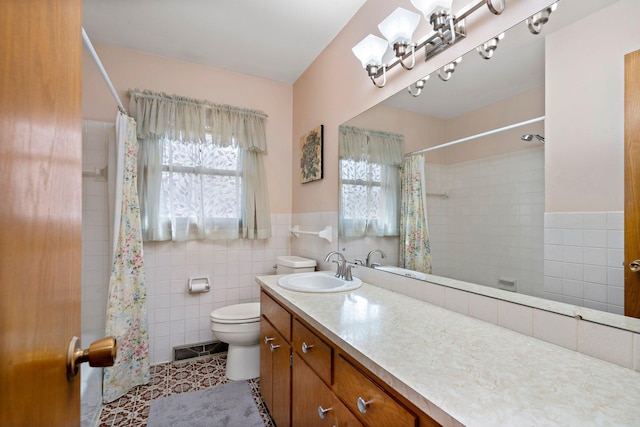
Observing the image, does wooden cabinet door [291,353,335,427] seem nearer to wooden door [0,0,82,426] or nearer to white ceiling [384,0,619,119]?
wooden door [0,0,82,426]

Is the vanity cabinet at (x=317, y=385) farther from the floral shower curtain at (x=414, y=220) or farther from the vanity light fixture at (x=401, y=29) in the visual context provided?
the vanity light fixture at (x=401, y=29)

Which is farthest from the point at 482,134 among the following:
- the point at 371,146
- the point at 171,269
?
the point at 171,269

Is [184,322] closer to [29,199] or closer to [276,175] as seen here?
[276,175]

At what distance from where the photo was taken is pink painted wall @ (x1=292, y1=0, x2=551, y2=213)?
3.85ft

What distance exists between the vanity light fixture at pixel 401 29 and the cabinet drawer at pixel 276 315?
1.36m

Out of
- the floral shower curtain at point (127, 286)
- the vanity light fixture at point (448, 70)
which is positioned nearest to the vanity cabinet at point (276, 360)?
the floral shower curtain at point (127, 286)

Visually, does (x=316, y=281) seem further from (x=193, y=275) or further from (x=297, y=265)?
(x=193, y=275)

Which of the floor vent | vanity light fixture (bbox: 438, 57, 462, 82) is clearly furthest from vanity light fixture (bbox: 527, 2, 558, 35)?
the floor vent

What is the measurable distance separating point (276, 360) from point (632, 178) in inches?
62.2

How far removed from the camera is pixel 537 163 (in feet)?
3.24

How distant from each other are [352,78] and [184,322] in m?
2.33

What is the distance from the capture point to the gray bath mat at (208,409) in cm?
172

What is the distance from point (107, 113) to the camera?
2293 mm

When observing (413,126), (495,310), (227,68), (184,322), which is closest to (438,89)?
(413,126)
